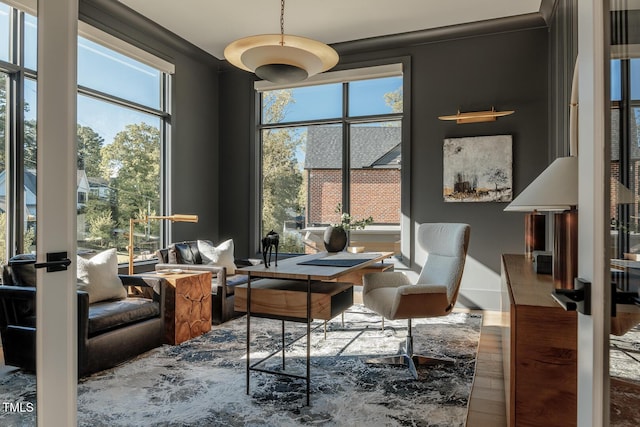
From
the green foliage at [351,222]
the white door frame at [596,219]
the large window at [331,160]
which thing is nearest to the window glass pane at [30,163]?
the white door frame at [596,219]

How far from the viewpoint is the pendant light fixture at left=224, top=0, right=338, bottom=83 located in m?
2.98

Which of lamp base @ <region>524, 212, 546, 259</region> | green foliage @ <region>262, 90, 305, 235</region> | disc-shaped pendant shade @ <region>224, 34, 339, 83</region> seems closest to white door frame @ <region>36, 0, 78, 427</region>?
disc-shaped pendant shade @ <region>224, 34, 339, 83</region>

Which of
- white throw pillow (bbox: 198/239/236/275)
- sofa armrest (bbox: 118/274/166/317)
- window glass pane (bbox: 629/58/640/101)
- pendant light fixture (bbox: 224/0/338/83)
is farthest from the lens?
white throw pillow (bbox: 198/239/236/275)

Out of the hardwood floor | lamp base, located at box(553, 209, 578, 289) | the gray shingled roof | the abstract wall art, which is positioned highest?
the gray shingled roof

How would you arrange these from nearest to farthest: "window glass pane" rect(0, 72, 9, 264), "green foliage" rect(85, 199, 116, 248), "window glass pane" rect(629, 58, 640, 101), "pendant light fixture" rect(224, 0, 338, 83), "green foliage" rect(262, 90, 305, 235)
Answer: "window glass pane" rect(629, 58, 640, 101), "window glass pane" rect(0, 72, 9, 264), "pendant light fixture" rect(224, 0, 338, 83), "green foliage" rect(85, 199, 116, 248), "green foliage" rect(262, 90, 305, 235)

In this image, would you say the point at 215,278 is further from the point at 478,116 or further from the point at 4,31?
the point at 478,116

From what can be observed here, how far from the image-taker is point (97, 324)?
9.28 feet

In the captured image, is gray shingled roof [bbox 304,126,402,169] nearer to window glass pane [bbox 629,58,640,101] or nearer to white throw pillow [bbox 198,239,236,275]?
white throw pillow [bbox 198,239,236,275]

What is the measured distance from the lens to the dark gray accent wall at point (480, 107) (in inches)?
189

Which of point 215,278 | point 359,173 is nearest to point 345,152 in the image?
point 359,173

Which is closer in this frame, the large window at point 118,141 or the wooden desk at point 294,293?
the wooden desk at point 294,293

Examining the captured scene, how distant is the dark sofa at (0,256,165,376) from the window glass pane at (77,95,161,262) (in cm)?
117

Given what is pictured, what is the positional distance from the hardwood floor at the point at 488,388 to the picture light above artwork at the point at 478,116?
2.45 metres

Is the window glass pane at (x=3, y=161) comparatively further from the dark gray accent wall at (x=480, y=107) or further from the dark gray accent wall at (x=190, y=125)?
the dark gray accent wall at (x=480, y=107)
